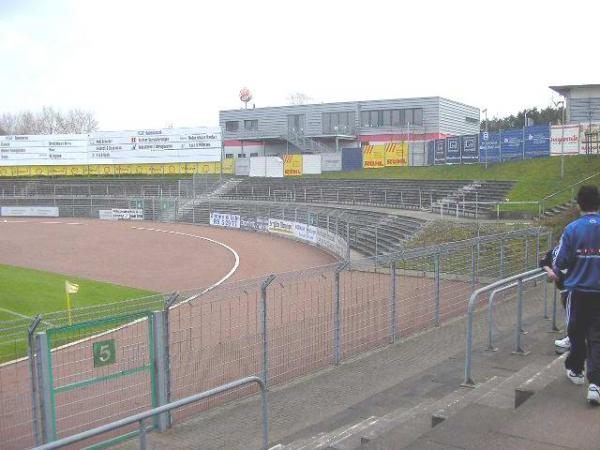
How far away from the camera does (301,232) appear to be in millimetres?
35219

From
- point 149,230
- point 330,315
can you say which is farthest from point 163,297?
point 149,230

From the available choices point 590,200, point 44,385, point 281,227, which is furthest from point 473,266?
point 281,227

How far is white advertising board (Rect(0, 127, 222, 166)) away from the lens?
2346 inches

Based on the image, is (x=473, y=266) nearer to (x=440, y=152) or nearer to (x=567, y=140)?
(x=567, y=140)

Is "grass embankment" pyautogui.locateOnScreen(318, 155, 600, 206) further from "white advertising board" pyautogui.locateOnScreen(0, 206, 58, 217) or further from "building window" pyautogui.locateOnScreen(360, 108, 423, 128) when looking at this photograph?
"white advertising board" pyautogui.locateOnScreen(0, 206, 58, 217)

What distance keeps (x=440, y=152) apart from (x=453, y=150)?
71.4 inches

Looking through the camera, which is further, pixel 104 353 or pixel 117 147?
pixel 117 147

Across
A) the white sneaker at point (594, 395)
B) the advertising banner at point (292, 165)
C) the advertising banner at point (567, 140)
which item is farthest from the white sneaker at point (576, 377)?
the advertising banner at point (292, 165)

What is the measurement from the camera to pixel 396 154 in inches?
2074

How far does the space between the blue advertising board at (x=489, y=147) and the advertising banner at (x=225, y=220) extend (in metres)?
17.5

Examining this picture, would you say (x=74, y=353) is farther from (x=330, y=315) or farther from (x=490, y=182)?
(x=490, y=182)

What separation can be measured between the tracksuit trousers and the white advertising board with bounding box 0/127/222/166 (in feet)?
178

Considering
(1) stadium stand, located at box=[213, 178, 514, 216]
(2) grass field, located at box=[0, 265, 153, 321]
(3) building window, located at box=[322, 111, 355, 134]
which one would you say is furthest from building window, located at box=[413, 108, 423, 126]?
(2) grass field, located at box=[0, 265, 153, 321]

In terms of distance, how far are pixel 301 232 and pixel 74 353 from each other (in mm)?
27100
